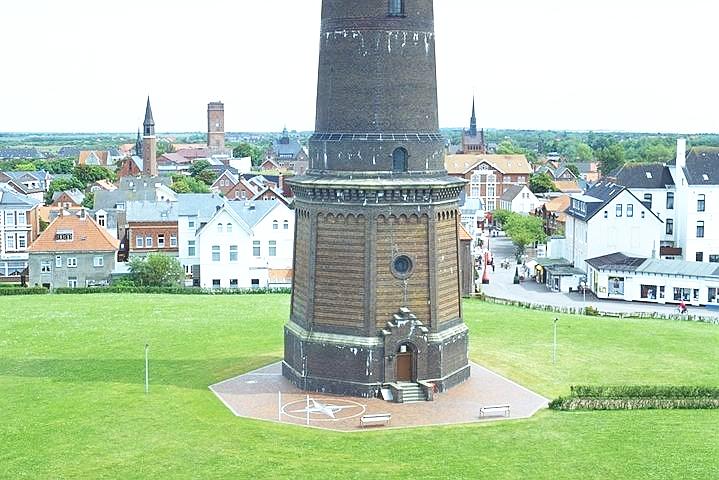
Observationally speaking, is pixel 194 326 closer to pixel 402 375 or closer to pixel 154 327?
pixel 154 327

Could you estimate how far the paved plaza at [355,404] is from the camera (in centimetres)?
3597

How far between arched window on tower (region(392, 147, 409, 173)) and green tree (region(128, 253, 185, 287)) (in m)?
40.6

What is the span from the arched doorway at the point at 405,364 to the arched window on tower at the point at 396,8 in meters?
13.9

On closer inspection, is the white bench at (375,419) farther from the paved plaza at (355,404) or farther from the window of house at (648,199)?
the window of house at (648,199)

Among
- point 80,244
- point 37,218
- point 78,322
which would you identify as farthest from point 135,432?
point 37,218

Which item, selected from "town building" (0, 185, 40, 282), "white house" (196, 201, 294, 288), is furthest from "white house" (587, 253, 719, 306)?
"town building" (0, 185, 40, 282)

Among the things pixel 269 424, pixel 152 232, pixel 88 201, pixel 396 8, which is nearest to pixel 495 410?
pixel 269 424

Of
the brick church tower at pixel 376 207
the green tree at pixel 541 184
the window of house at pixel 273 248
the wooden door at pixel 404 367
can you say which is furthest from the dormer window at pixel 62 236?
the green tree at pixel 541 184

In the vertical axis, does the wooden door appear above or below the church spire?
below

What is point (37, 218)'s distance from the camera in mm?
100125

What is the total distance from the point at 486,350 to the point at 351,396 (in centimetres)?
1159

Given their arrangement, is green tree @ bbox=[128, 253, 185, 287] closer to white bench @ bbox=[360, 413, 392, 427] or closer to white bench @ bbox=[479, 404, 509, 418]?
white bench @ bbox=[360, 413, 392, 427]

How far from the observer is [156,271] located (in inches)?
2968

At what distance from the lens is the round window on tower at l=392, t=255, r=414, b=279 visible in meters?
39.2
